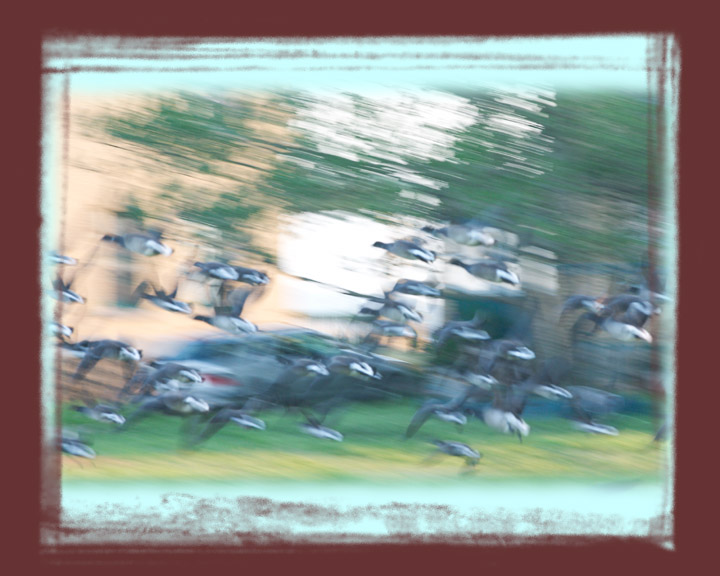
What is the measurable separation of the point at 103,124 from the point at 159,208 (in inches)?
14.1

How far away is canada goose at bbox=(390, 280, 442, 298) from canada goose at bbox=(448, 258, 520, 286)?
0.12m

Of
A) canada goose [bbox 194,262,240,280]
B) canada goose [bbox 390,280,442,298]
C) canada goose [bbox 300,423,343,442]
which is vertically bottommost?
canada goose [bbox 300,423,343,442]

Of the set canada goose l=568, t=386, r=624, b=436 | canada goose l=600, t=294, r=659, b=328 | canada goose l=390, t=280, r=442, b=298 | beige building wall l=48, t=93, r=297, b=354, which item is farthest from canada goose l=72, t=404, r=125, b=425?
canada goose l=600, t=294, r=659, b=328

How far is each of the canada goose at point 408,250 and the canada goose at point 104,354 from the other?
37.0 inches

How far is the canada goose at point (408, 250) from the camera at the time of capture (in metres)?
2.52

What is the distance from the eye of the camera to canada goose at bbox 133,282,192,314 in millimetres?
2523

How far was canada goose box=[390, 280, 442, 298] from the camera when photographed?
2.52m

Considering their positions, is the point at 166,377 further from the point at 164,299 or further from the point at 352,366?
the point at 352,366

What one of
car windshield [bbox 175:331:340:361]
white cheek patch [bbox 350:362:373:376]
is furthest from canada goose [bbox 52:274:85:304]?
white cheek patch [bbox 350:362:373:376]

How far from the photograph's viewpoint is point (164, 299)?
8.29ft

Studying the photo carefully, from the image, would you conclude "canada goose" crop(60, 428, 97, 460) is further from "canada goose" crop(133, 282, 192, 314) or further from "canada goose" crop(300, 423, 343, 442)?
"canada goose" crop(300, 423, 343, 442)

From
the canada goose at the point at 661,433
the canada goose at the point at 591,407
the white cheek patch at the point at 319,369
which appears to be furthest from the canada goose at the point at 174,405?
the canada goose at the point at 661,433

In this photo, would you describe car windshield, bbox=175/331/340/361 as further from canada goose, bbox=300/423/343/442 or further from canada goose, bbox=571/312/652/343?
canada goose, bbox=571/312/652/343

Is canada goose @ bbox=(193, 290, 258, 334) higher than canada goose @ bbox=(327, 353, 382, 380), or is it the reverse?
canada goose @ bbox=(193, 290, 258, 334)
